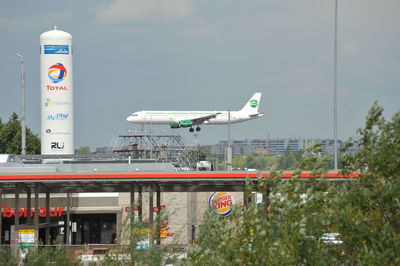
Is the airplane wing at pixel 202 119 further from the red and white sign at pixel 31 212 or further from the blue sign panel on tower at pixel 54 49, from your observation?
the red and white sign at pixel 31 212

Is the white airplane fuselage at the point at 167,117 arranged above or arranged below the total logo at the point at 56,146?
above

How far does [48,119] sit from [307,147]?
6438cm

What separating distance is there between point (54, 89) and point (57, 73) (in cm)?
166

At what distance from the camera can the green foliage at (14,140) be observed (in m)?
131

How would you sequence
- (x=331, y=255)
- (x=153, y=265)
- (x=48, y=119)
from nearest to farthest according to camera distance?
(x=331, y=255) < (x=153, y=265) < (x=48, y=119)

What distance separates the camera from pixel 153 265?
30.8m

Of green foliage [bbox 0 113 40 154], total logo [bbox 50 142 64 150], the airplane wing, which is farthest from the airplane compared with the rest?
total logo [bbox 50 142 64 150]

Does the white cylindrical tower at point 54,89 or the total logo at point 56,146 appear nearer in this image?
the white cylindrical tower at point 54,89

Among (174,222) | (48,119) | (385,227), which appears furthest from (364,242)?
(48,119)

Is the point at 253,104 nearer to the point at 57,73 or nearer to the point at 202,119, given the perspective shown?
the point at 202,119

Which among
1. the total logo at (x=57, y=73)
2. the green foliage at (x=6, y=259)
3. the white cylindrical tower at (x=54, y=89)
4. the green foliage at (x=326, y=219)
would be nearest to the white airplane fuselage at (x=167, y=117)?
the white cylindrical tower at (x=54, y=89)

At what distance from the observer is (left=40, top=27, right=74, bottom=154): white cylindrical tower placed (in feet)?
282

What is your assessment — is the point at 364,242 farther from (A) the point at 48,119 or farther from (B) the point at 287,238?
(A) the point at 48,119

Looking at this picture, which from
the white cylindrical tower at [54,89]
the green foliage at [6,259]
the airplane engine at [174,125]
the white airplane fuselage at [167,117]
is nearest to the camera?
the green foliage at [6,259]
